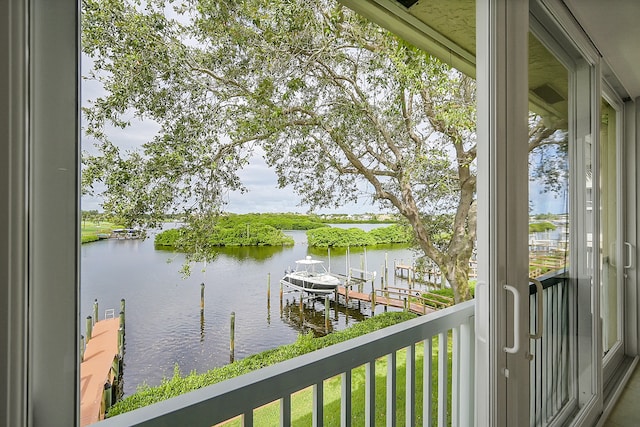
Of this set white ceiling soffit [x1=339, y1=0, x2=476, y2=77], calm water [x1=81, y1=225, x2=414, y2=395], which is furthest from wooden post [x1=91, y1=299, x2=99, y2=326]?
white ceiling soffit [x1=339, y1=0, x2=476, y2=77]

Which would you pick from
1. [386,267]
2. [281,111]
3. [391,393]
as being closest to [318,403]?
[391,393]

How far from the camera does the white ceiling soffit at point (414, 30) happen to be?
4.40 feet

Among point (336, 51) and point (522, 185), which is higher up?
point (336, 51)

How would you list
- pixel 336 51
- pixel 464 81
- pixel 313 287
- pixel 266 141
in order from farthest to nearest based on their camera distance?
pixel 464 81 < pixel 336 51 < pixel 313 287 < pixel 266 141

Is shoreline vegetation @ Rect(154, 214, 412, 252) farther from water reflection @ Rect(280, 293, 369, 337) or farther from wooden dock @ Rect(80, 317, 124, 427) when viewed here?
wooden dock @ Rect(80, 317, 124, 427)

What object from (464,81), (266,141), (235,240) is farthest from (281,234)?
(464,81)

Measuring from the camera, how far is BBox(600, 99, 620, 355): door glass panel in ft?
8.05

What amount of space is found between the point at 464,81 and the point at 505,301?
3.24 m

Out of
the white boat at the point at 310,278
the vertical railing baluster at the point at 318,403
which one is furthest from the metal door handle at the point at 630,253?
the vertical railing baluster at the point at 318,403

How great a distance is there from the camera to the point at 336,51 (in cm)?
330

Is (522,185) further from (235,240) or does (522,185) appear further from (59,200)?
(235,240)

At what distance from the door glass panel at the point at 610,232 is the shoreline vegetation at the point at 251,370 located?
1.78m

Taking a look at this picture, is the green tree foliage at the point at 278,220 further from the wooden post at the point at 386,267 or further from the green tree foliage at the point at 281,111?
the wooden post at the point at 386,267

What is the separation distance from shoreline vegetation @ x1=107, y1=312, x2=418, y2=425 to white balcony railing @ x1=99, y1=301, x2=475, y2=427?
114cm
